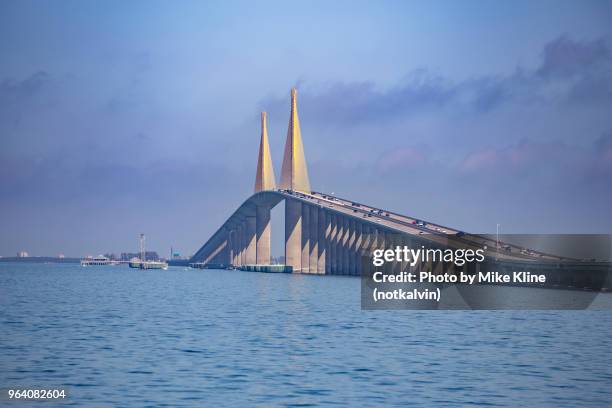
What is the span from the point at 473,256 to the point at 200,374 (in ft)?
272

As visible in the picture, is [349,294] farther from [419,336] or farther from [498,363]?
[498,363]

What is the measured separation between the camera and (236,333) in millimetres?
50281

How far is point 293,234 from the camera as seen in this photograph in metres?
190

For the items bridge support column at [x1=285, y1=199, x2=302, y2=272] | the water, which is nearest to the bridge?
bridge support column at [x1=285, y1=199, x2=302, y2=272]

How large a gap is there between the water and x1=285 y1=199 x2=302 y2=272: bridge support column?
12085 cm

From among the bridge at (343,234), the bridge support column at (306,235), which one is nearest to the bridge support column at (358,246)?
the bridge at (343,234)

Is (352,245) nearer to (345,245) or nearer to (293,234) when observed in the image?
(345,245)

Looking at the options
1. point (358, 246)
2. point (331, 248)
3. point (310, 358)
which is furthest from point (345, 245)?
point (310, 358)

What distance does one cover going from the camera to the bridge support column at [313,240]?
178 meters

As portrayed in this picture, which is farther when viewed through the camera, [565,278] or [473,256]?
[473,256]

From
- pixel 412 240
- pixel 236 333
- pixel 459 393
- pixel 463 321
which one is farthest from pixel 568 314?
pixel 412 240

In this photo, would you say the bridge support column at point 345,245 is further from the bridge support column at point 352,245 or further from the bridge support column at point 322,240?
the bridge support column at point 322,240

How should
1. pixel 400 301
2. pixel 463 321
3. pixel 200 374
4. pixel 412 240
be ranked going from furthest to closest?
1. pixel 412 240
2. pixel 400 301
3. pixel 463 321
4. pixel 200 374

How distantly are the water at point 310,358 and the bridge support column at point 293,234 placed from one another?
12085 centimetres
